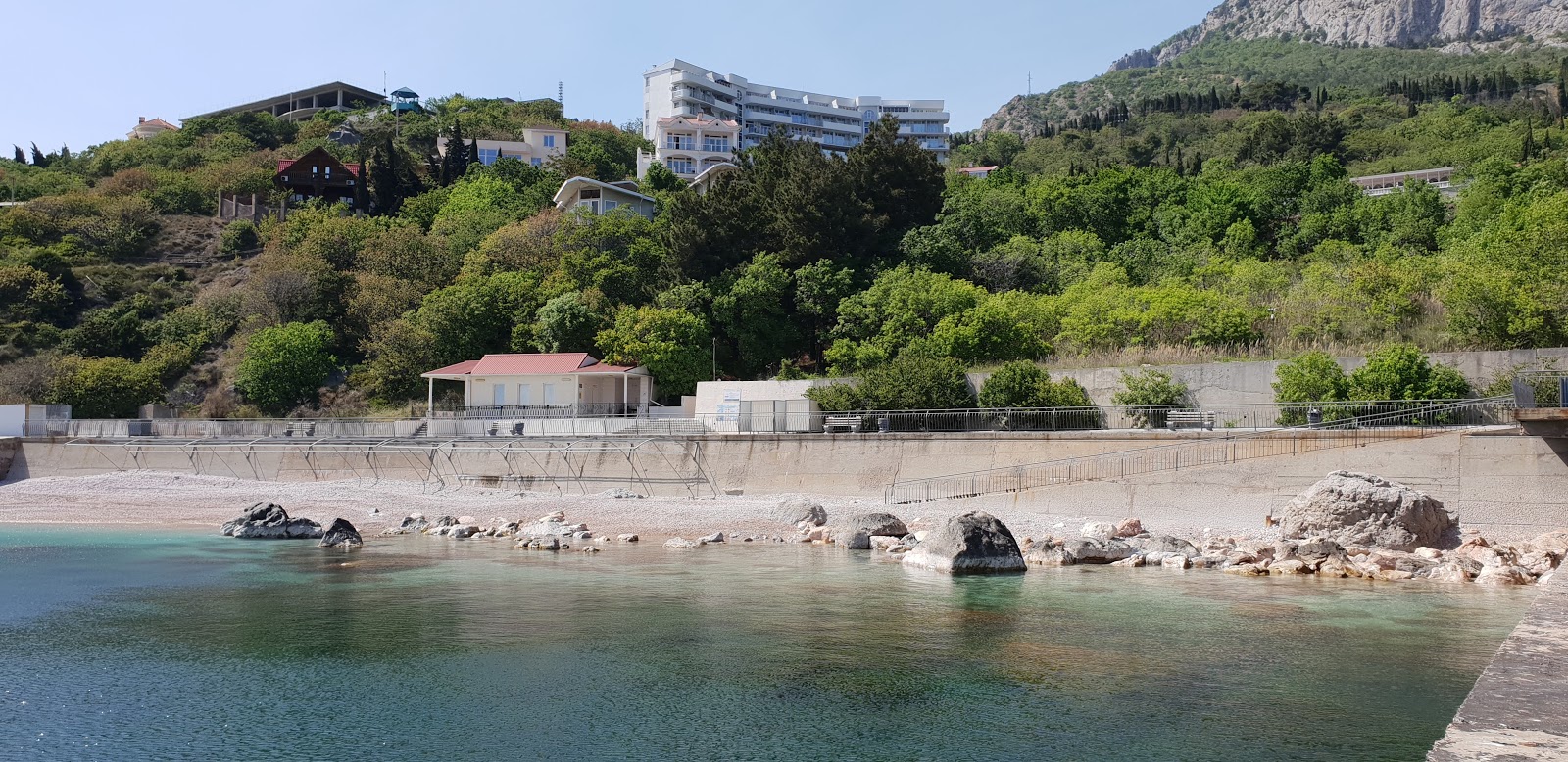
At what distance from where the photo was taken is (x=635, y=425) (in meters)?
39.2

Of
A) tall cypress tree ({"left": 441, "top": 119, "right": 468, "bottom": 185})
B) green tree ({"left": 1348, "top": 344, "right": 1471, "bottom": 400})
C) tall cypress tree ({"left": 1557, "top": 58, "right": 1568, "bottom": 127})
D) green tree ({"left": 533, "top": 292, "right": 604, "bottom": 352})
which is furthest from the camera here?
tall cypress tree ({"left": 1557, "top": 58, "right": 1568, "bottom": 127})

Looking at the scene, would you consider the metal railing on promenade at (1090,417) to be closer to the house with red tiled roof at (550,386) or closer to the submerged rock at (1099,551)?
the house with red tiled roof at (550,386)

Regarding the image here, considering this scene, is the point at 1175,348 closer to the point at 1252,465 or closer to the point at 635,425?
the point at 1252,465

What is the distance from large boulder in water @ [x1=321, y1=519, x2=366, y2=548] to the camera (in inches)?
1208

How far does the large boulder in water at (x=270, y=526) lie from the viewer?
33312 mm

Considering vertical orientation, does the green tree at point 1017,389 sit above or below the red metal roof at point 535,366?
below

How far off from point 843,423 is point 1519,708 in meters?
28.8

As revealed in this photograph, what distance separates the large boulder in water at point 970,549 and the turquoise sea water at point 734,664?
68 centimetres

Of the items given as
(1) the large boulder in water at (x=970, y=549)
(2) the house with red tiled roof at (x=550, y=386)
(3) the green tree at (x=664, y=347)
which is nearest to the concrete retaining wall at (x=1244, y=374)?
(1) the large boulder in water at (x=970, y=549)

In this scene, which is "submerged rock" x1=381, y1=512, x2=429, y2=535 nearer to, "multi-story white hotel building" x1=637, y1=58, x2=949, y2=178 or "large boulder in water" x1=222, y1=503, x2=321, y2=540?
"large boulder in water" x1=222, y1=503, x2=321, y2=540

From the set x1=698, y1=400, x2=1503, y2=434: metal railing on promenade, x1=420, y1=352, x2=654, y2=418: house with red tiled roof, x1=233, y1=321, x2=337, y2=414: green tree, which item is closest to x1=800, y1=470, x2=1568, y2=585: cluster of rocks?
x1=698, y1=400, x2=1503, y2=434: metal railing on promenade

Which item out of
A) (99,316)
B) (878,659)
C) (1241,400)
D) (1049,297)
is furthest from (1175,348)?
A: (99,316)

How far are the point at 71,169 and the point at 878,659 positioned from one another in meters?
110

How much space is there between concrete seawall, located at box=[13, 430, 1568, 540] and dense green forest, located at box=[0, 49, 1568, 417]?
3.29m
